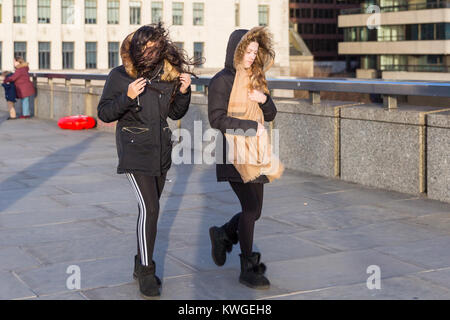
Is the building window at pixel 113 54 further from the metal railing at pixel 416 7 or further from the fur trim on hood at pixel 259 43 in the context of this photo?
the fur trim on hood at pixel 259 43

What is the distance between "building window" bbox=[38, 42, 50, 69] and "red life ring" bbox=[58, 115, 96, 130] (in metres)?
63.4

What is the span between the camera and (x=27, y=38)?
78062 mm

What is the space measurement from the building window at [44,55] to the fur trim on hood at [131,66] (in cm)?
7614

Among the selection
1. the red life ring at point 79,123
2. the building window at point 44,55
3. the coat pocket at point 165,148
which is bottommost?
the red life ring at point 79,123

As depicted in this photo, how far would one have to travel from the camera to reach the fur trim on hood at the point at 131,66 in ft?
17.8

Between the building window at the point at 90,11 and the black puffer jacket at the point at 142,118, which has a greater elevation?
the building window at the point at 90,11

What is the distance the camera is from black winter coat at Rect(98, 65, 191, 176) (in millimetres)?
5434

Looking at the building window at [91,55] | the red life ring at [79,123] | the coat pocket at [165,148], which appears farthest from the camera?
the building window at [91,55]

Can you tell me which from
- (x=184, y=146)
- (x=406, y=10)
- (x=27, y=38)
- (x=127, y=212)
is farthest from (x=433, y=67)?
(x=127, y=212)

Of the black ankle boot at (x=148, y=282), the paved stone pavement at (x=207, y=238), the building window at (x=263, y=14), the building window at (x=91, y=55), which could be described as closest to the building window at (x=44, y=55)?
the building window at (x=91, y=55)

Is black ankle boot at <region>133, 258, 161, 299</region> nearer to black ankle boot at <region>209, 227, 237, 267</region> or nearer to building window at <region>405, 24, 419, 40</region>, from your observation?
black ankle boot at <region>209, 227, 237, 267</region>

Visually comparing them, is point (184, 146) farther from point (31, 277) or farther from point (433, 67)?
point (433, 67)

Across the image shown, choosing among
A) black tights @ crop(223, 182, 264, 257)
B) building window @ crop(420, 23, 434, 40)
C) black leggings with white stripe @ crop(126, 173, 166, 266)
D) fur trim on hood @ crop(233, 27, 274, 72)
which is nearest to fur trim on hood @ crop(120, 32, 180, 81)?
fur trim on hood @ crop(233, 27, 274, 72)

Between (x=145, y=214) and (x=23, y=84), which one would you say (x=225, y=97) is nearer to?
(x=145, y=214)
